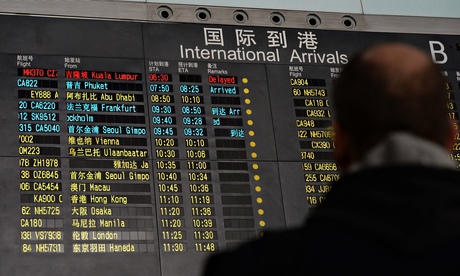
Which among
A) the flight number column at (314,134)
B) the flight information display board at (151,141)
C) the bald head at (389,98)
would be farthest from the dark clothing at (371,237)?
the flight number column at (314,134)

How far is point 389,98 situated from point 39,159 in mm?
5099

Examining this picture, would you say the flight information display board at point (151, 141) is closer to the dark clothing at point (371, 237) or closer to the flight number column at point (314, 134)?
the flight number column at point (314, 134)

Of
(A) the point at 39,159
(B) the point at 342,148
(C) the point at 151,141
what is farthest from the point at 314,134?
(B) the point at 342,148

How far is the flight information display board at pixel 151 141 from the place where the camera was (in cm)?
629

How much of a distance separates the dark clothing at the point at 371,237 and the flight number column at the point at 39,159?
4896 mm

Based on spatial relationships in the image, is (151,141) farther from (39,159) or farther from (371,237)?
(371,237)

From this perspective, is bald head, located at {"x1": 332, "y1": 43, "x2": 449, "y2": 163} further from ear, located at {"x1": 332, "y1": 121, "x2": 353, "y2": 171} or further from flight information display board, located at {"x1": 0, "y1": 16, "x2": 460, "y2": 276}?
flight information display board, located at {"x1": 0, "y1": 16, "x2": 460, "y2": 276}

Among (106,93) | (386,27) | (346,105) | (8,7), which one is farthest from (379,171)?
(386,27)

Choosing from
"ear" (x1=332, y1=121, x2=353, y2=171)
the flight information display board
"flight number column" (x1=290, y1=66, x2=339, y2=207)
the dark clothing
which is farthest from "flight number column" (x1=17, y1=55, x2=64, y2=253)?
the dark clothing

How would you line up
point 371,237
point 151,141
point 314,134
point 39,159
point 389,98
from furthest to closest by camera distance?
1. point 314,134
2. point 151,141
3. point 39,159
4. point 389,98
5. point 371,237

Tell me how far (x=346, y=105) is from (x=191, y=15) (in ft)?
19.2

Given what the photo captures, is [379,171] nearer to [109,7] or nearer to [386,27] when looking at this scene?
[109,7]

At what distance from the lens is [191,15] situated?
7328mm

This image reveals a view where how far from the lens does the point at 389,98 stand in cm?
153
